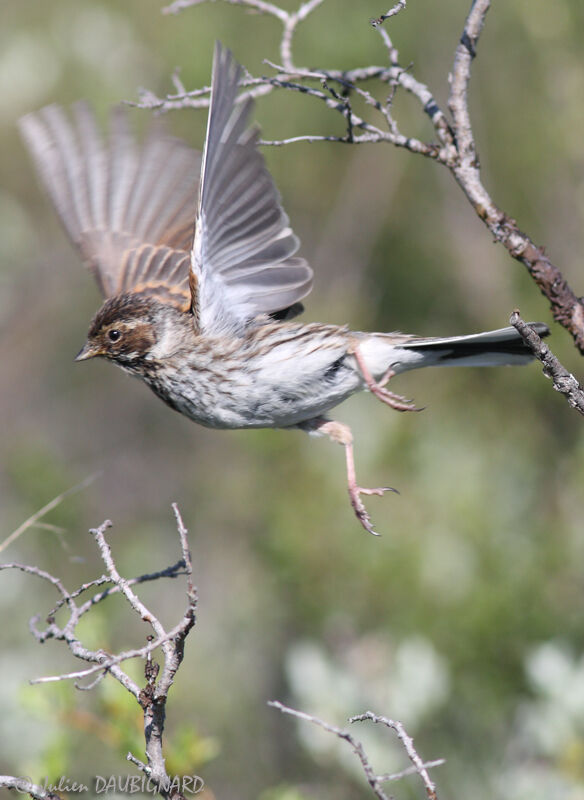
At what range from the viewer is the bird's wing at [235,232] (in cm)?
278

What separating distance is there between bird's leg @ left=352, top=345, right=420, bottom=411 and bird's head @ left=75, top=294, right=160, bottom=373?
69cm

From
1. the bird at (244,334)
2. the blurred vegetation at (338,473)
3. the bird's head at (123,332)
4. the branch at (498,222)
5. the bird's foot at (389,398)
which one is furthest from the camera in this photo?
the blurred vegetation at (338,473)

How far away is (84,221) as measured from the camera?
425 cm

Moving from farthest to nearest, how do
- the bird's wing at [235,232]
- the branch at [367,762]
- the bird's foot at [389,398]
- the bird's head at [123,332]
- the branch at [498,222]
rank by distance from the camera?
the bird's head at [123,332] < the bird's foot at [389,398] < the bird's wing at [235,232] < the branch at [498,222] < the branch at [367,762]

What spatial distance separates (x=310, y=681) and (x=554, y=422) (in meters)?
2.05

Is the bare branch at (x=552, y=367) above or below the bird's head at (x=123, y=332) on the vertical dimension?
above

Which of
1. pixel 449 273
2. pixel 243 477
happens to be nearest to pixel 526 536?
pixel 243 477

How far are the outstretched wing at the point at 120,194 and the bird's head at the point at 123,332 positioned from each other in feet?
0.91

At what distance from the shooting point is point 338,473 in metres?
4.82

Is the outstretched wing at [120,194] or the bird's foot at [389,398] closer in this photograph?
the bird's foot at [389,398]

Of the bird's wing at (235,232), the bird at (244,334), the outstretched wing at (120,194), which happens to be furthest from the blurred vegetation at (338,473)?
the outstretched wing at (120,194)

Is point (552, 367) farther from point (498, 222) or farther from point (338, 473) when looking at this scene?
point (338, 473)

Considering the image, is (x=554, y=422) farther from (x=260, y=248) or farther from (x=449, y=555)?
(x=260, y=248)

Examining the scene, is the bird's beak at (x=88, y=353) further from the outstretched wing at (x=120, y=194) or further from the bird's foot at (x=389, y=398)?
the bird's foot at (x=389, y=398)
